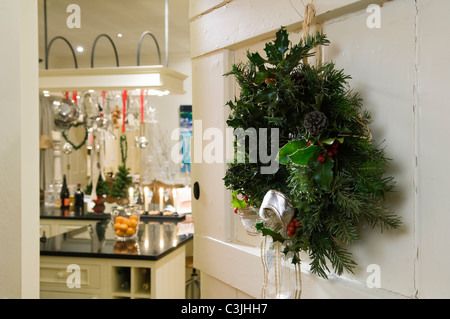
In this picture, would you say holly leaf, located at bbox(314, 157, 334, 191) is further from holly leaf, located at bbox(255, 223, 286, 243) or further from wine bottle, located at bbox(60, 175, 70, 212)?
wine bottle, located at bbox(60, 175, 70, 212)

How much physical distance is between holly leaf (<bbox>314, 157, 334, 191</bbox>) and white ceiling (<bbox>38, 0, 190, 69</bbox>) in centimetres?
361

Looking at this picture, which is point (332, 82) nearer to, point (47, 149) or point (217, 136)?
point (217, 136)

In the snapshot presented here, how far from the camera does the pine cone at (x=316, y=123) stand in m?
0.71

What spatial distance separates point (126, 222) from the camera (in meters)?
2.88

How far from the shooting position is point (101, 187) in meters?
4.46

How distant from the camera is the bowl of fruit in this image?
9.45 ft

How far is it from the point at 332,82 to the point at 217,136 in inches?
19.9

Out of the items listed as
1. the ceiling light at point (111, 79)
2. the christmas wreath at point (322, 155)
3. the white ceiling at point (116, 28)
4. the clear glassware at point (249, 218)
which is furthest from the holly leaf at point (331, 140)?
the white ceiling at point (116, 28)

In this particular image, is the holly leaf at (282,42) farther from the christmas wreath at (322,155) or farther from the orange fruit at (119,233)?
the orange fruit at (119,233)

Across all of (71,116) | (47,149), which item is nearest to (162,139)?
(47,149)

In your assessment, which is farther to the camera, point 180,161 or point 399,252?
point 180,161

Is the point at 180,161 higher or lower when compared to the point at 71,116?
lower

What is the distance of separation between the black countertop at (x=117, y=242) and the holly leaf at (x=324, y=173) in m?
2.01

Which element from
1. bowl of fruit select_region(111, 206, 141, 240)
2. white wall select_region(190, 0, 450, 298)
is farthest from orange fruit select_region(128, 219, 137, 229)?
white wall select_region(190, 0, 450, 298)
